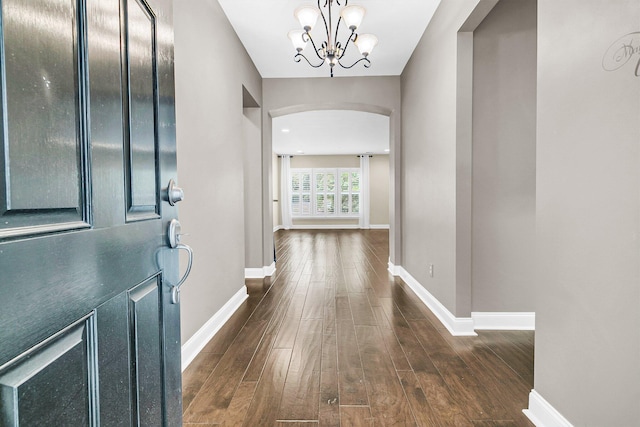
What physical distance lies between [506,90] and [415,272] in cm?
207

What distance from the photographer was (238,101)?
3297 millimetres

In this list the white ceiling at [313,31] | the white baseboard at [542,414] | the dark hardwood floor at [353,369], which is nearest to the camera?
the white baseboard at [542,414]

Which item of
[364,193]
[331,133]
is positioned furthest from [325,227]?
[331,133]

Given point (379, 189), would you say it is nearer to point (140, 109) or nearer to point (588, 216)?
point (588, 216)

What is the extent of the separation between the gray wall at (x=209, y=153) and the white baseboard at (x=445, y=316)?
1941 millimetres

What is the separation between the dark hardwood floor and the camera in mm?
1596

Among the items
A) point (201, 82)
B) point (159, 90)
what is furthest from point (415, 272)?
point (159, 90)

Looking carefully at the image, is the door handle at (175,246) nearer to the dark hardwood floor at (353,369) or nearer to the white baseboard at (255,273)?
the dark hardwood floor at (353,369)

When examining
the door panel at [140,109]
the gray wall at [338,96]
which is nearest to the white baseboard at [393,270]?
the gray wall at [338,96]

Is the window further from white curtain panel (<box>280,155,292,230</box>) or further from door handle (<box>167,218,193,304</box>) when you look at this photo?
door handle (<box>167,218,193,304</box>)

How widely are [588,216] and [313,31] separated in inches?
115

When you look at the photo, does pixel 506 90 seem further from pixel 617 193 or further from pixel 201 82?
pixel 201 82

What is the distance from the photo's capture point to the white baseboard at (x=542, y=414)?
140 centimetres

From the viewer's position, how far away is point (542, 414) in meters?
1.50
